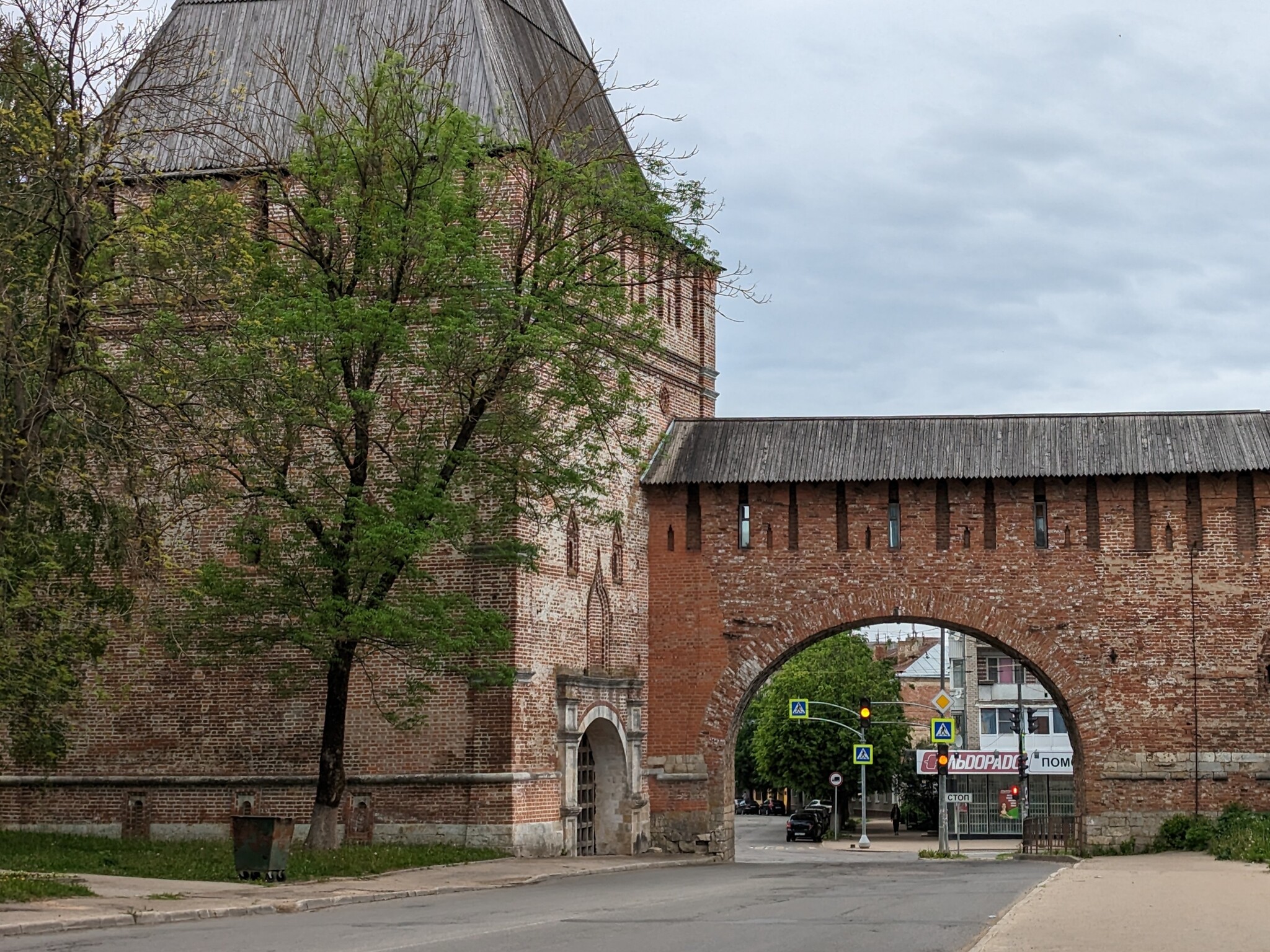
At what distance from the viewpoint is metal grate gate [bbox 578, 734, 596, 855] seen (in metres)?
27.4

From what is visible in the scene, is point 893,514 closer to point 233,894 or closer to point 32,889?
point 233,894

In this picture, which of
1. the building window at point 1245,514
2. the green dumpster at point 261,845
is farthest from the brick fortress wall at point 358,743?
the building window at point 1245,514

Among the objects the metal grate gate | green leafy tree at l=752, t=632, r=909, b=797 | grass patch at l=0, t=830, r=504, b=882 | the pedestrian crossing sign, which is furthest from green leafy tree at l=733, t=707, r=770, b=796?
grass patch at l=0, t=830, r=504, b=882

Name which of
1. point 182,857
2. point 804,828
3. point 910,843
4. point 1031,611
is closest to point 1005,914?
point 182,857

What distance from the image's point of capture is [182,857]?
20859 millimetres

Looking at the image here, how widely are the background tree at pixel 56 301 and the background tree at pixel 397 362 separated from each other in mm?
1262

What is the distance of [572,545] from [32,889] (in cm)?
1248

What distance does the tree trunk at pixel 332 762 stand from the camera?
70.3 feet

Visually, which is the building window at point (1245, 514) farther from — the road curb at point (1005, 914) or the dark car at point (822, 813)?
the dark car at point (822, 813)

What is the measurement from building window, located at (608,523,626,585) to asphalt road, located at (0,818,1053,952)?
25.2 ft

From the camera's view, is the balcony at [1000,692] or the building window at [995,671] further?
the building window at [995,671]

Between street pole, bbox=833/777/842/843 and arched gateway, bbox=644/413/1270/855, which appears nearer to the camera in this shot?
arched gateway, bbox=644/413/1270/855

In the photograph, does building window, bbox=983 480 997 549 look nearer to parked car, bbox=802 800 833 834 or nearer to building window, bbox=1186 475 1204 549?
building window, bbox=1186 475 1204 549

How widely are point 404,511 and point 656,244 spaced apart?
5873 mm
